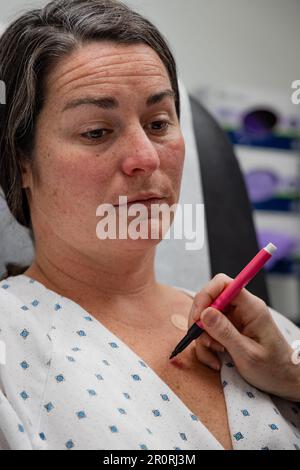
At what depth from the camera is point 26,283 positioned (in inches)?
35.2

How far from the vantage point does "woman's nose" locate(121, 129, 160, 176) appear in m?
0.80

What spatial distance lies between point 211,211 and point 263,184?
0.72 meters

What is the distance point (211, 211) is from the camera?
4.41ft

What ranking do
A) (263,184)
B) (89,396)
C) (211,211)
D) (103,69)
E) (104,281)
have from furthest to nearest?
(263,184), (211,211), (104,281), (103,69), (89,396)

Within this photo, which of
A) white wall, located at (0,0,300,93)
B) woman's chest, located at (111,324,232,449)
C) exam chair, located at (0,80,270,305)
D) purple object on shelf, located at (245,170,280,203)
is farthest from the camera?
purple object on shelf, located at (245,170,280,203)

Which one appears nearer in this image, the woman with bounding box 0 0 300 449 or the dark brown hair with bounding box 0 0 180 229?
the woman with bounding box 0 0 300 449

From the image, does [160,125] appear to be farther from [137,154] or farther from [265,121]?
[265,121]

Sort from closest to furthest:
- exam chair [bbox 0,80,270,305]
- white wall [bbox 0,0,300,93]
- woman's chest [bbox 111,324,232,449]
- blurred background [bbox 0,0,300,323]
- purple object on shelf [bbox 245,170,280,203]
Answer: woman's chest [bbox 111,324,232,449]
white wall [bbox 0,0,300,93]
exam chair [bbox 0,80,270,305]
blurred background [bbox 0,0,300,323]
purple object on shelf [bbox 245,170,280,203]

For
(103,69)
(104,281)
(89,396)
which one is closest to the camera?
(89,396)

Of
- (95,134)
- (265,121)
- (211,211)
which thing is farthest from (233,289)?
(265,121)

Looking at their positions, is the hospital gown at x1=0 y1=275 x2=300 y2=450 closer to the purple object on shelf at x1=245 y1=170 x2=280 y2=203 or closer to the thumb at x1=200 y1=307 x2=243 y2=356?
the thumb at x1=200 y1=307 x2=243 y2=356

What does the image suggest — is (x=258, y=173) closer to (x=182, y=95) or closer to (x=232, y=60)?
(x=232, y=60)

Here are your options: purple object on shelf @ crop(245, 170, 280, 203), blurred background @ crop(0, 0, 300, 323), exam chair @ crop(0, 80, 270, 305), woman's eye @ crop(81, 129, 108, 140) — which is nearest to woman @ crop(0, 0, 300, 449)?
woman's eye @ crop(81, 129, 108, 140)

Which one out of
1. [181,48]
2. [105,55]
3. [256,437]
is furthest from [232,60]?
[256,437]
